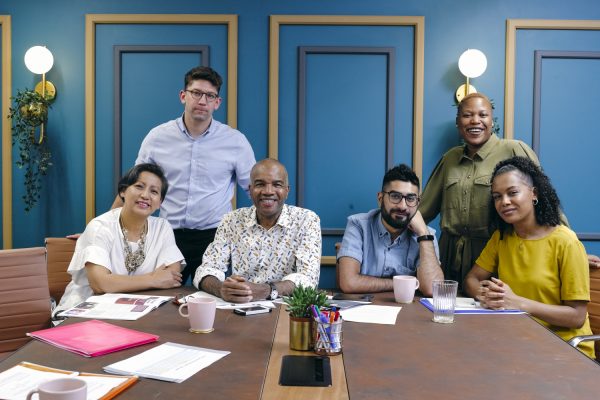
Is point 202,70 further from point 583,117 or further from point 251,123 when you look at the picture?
point 583,117

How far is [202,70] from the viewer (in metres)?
2.95

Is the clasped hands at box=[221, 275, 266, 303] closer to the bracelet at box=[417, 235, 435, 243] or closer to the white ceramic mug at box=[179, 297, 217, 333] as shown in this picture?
the white ceramic mug at box=[179, 297, 217, 333]

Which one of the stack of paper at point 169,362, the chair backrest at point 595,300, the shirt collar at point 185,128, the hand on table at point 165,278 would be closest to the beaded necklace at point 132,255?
the hand on table at point 165,278

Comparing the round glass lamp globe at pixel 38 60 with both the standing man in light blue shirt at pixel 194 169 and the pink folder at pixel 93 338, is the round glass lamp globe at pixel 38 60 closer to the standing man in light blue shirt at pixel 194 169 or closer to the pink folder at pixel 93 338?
the standing man in light blue shirt at pixel 194 169

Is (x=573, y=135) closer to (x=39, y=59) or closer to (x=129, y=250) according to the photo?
(x=129, y=250)

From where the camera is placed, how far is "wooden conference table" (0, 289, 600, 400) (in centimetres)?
125

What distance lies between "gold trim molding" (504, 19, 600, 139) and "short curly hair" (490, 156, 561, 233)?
1.43m

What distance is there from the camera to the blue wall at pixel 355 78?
374cm

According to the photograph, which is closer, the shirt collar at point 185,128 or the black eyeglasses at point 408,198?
the black eyeglasses at point 408,198

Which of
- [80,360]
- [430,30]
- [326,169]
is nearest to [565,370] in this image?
[80,360]

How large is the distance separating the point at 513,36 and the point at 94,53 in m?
2.77

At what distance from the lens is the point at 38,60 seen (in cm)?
368

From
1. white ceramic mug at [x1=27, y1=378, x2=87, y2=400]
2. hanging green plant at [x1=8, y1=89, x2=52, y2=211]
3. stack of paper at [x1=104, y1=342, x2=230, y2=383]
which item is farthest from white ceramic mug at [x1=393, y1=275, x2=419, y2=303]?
hanging green plant at [x1=8, y1=89, x2=52, y2=211]

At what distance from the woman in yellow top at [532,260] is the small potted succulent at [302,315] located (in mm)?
807
